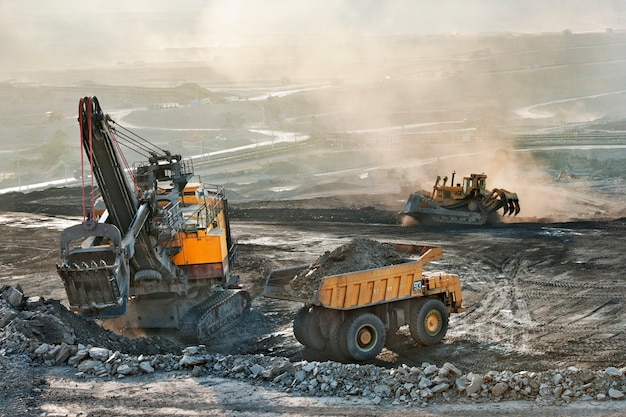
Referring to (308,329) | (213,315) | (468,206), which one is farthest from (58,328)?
(468,206)

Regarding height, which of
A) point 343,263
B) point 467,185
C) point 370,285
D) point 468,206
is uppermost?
point 467,185

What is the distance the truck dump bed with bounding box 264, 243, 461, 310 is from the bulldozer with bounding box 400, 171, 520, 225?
1489 centimetres

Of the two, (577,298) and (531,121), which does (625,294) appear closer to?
(577,298)

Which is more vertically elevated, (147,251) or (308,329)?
(147,251)

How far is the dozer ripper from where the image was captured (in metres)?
14.8

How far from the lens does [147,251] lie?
1678 centimetres

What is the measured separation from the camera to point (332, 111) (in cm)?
8275

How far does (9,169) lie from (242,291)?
41.6m

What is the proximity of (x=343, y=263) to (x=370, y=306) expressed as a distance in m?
0.91

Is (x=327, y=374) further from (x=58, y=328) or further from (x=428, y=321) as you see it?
(x=58, y=328)

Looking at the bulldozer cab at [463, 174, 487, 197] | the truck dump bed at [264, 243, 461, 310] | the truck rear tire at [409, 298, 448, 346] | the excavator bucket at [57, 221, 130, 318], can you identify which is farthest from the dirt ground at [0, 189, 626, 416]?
the bulldozer cab at [463, 174, 487, 197]

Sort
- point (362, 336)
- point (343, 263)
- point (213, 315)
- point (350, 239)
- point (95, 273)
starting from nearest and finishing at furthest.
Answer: point (95, 273) → point (362, 336) → point (343, 263) → point (213, 315) → point (350, 239)

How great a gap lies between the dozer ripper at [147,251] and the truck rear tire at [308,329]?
265cm

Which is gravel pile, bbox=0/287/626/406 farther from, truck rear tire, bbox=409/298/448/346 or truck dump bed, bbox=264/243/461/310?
truck rear tire, bbox=409/298/448/346
